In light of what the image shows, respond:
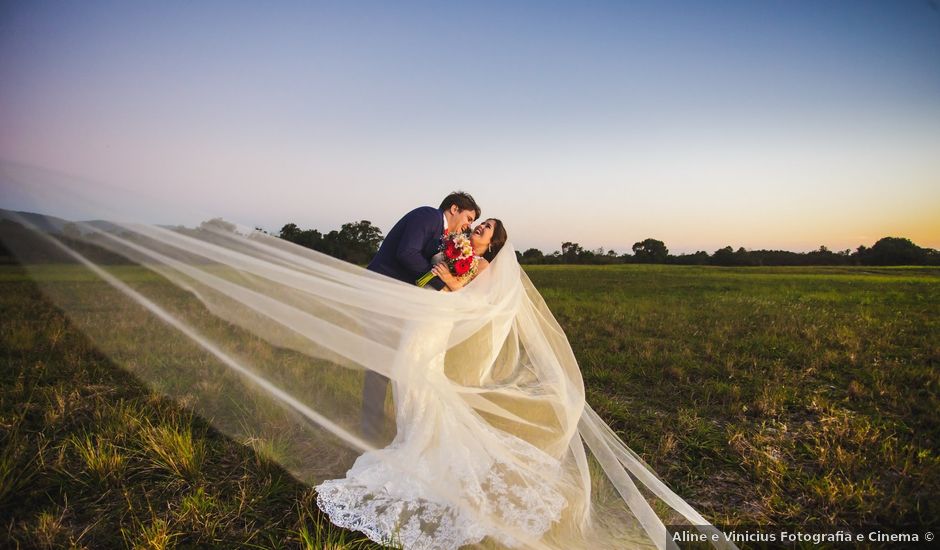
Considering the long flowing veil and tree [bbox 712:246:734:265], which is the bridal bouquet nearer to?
the long flowing veil

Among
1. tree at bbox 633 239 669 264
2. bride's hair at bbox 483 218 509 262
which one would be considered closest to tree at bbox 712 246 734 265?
tree at bbox 633 239 669 264

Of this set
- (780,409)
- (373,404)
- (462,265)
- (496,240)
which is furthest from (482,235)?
(780,409)

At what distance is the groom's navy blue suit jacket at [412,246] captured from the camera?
4562 millimetres

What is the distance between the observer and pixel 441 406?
13.5 feet

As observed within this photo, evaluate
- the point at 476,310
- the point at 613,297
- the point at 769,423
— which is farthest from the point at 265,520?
the point at 613,297

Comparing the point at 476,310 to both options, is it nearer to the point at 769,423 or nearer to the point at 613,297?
the point at 769,423

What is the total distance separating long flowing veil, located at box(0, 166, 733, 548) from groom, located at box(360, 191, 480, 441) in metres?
0.14

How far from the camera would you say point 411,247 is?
455 centimetres

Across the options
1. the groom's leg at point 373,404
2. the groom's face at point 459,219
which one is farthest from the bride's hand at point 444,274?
the groom's leg at point 373,404

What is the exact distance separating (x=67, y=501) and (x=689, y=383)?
7555mm

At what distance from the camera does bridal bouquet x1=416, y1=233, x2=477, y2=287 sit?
4.60 meters

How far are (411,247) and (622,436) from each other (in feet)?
10.7

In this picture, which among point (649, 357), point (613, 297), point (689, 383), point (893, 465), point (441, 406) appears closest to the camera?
point (441, 406)

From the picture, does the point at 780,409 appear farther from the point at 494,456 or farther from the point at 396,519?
the point at 396,519
